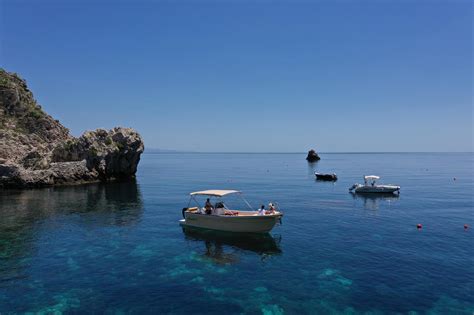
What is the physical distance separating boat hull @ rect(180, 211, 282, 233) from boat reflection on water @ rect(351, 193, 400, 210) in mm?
23789

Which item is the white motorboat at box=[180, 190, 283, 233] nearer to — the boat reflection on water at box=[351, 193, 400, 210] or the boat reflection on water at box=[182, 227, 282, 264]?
the boat reflection on water at box=[182, 227, 282, 264]

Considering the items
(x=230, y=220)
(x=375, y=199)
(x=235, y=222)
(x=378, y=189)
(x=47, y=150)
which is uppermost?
(x=47, y=150)

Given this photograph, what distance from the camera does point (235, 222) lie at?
111 ft

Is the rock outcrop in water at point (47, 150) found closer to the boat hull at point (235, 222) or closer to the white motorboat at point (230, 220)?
the white motorboat at point (230, 220)

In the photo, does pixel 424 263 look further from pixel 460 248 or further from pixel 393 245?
pixel 460 248

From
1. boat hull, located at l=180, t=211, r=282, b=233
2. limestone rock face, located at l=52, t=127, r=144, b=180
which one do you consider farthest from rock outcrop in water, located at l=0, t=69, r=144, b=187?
boat hull, located at l=180, t=211, r=282, b=233

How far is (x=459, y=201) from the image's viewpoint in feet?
179

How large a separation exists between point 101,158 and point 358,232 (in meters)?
64.9

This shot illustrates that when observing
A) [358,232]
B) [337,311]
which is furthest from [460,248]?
[337,311]

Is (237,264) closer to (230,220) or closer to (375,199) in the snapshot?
(230,220)

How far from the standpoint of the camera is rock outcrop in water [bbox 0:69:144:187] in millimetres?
70812

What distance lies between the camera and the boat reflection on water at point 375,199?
52872 millimetres

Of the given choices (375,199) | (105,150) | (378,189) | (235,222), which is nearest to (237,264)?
(235,222)

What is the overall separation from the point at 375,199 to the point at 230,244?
3871 cm
